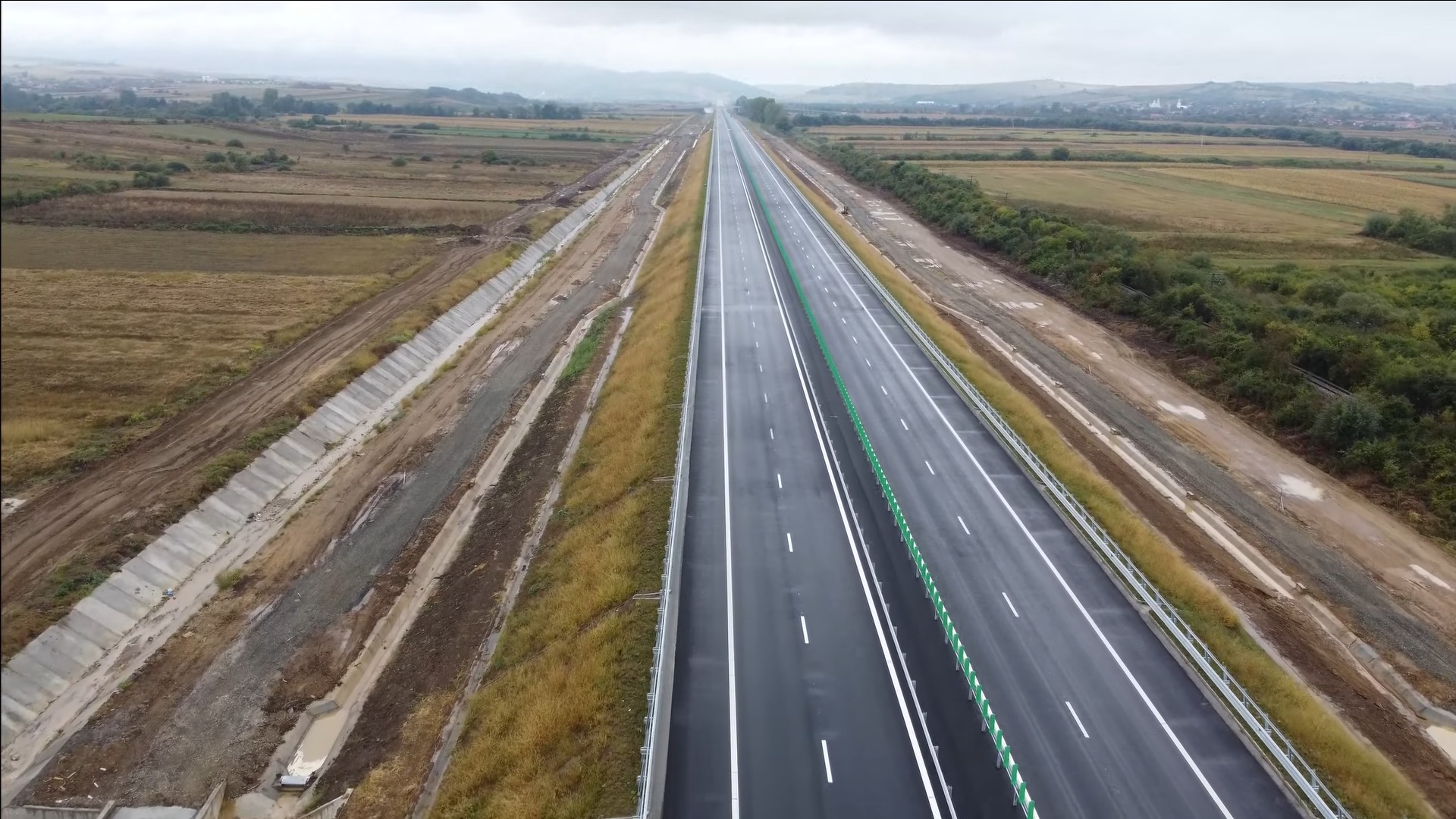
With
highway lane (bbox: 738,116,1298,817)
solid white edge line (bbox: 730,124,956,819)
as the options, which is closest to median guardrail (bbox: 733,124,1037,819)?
highway lane (bbox: 738,116,1298,817)

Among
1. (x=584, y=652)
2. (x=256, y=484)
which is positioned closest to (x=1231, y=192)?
(x=584, y=652)

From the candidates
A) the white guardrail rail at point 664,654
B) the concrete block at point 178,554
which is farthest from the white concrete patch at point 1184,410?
the concrete block at point 178,554

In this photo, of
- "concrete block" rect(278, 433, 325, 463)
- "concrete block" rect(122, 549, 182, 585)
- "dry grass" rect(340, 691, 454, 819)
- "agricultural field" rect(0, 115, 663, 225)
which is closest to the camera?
"dry grass" rect(340, 691, 454, 819)

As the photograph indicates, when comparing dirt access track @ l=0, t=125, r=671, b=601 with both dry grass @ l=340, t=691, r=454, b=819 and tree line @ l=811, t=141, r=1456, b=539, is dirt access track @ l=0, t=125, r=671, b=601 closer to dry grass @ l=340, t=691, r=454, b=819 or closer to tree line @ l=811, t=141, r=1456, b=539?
dry grass @ l=340, t=691, r=454, b=819

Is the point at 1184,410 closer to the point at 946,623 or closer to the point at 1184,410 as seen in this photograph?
the point at 1184,410

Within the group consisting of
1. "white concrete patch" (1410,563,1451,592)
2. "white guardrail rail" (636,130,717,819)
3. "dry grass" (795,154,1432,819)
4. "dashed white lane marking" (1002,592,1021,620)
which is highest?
"white guardrail rail" (636,130,717,819)

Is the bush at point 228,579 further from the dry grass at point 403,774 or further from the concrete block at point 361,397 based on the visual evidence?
the concrete block at point 361,397

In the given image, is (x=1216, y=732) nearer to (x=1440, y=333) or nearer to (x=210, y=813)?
(x=210, y=813)
